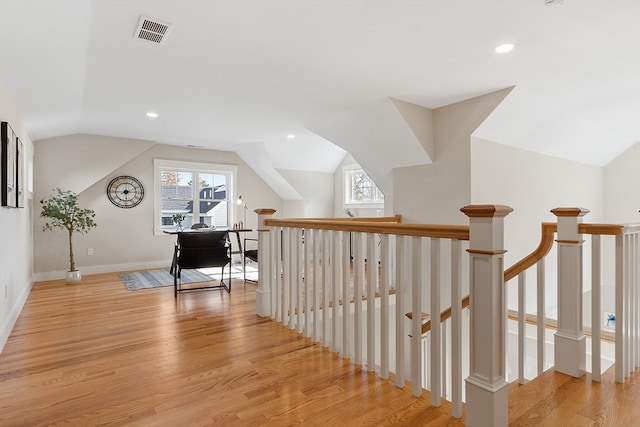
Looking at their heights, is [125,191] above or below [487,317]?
above

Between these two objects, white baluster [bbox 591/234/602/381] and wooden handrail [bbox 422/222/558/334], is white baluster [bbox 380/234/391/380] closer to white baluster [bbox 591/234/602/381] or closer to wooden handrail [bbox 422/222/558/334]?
wooden handrail [bbox 422/222/558/334]

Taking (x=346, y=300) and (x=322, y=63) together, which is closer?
(x=346, y=300)

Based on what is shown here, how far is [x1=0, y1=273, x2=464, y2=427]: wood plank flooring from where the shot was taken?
1691 mm

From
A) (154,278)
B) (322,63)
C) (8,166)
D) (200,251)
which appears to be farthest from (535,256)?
(154,278)

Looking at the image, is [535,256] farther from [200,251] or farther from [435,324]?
[200,251]

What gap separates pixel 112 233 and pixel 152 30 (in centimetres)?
448

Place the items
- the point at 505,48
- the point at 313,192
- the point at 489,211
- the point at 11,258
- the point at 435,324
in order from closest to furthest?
the point at 489,211 < the point at 435,324 < the point at 505,48 < the point at 11,258 < the point at 313,192

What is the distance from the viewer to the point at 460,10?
220 centimetres

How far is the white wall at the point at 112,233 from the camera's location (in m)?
5.24

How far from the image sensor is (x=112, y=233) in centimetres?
588

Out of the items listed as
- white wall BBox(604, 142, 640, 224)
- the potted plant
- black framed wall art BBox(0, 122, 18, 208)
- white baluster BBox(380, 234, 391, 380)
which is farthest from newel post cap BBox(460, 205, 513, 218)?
white wall BBox(604, 142, 640, 224)

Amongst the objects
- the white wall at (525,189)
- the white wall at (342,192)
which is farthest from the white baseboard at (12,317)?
the white wall at (342,192)

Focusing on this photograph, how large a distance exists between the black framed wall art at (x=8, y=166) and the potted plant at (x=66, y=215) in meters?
1.89

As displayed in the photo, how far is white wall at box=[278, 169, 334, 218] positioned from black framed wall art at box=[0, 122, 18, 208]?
4402 mm
